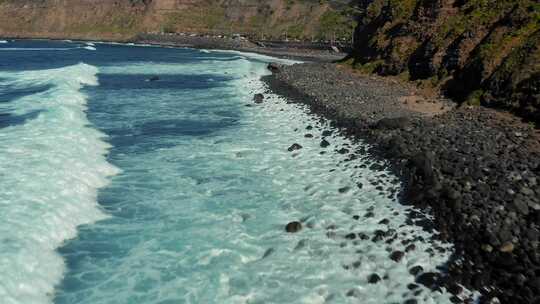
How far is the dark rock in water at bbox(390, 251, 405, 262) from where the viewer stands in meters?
13.1

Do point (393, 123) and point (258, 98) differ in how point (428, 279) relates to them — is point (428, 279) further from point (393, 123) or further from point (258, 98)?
point (258, 98)

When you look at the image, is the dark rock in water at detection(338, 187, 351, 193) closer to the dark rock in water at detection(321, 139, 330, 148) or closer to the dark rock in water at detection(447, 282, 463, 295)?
the dark rock in water at detection(321, 139, 330, 148)

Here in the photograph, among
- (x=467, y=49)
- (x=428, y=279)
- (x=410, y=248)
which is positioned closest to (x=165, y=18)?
(x=467, y=49)

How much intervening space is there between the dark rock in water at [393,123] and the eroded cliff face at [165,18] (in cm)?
14569

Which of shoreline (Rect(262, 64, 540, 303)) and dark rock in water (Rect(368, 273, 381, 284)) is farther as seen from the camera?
dark rock in water (Rect(368, 273, 381, 284))

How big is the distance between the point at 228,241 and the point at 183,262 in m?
1.72

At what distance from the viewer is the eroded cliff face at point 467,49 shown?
26625 mm

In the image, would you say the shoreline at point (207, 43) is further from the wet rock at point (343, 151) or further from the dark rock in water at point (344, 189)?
the dark rock in water at point (344, 189)

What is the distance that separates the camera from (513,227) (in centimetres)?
1349

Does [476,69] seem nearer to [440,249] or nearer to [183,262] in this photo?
[440,249]

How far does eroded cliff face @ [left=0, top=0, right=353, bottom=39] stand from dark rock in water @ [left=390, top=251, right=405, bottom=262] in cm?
15914

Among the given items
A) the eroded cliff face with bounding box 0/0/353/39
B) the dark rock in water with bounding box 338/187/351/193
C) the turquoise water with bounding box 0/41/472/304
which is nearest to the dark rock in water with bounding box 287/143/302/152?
the turquoise water with bounding box 0/41/472/304

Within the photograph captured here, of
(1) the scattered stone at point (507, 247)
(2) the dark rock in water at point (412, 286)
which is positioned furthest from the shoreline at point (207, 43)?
(2) the dark rock in water at point (412, 286)

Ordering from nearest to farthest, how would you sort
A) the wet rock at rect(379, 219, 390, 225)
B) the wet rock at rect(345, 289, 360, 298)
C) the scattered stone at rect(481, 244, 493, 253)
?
the wet rock at rect(345, 289, 360, 298), the scattered stone at rect(481, 244, 493, 253), the wet rock at rect(379, 219, 390, 225)
